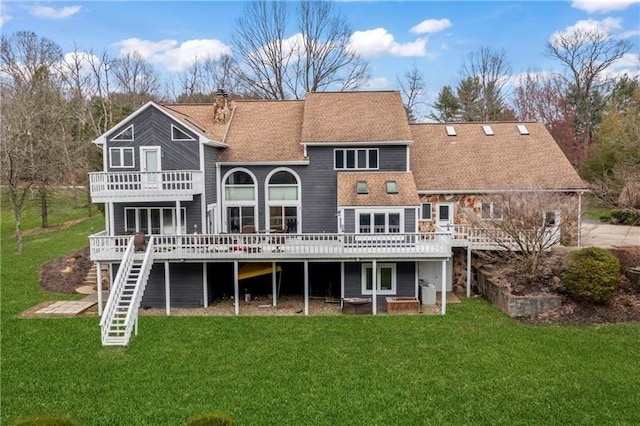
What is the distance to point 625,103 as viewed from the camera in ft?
128

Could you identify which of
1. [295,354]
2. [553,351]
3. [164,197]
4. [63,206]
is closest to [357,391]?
[295,354]

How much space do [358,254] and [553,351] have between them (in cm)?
669

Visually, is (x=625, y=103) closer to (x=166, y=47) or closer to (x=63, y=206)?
(x=166, y=47)

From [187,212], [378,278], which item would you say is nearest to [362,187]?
[378,278]

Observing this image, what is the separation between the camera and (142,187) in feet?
54.8

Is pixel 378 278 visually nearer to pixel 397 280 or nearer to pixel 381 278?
pixel 381 278

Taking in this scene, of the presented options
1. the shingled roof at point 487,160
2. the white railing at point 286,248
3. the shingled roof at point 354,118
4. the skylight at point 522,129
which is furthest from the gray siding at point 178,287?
the skylight at point 522,129

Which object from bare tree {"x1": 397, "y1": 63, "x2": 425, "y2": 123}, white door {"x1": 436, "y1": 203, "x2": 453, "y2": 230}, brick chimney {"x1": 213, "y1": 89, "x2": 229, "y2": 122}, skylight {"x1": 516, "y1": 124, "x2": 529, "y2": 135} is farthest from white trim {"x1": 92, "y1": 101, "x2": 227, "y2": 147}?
bare tree {"x1": 397, "y1": 63, "x2": 425, "y2": 123}

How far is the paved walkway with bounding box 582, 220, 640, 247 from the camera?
2004 centimetres

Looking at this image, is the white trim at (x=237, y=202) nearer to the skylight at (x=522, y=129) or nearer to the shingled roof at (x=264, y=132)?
the shingled roof at (x=264, y=132)

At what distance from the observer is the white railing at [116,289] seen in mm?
12913

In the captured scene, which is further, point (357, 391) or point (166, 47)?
point (166, 47)

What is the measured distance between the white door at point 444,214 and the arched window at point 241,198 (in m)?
7.99

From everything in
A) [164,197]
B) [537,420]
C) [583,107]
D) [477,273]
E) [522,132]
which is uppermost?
[583,107]
